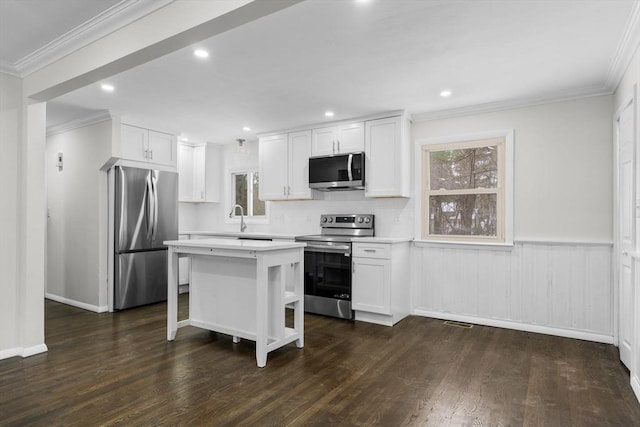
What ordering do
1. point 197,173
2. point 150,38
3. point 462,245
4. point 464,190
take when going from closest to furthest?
point 150,38, point 462,245, point 464,190, point 197,173

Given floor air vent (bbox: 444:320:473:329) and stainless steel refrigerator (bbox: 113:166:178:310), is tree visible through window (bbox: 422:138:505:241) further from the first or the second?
stainless steel refrigerator (bbox: 113:166:178:310)

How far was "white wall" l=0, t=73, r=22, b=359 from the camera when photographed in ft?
10.4

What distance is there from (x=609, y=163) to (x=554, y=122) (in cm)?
63

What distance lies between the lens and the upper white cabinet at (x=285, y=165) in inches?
204

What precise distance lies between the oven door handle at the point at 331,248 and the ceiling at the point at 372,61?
1572mm

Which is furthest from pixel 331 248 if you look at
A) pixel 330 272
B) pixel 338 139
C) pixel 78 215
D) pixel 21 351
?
pixel 78 215

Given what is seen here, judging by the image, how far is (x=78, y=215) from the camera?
4941mm

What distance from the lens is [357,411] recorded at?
2309 mm

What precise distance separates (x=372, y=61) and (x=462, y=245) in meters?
2.32

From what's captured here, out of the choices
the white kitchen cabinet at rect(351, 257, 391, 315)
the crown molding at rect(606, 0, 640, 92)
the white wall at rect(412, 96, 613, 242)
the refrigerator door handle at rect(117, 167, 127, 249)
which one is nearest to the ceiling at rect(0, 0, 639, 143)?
the crown molding at rect(606, 0, 640, 92)

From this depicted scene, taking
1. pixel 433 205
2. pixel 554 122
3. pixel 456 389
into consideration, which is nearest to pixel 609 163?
pixel 554 122

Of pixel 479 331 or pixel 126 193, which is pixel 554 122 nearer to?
pixel 479 331

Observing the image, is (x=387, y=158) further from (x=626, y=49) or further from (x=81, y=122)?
(x=81, y=122)

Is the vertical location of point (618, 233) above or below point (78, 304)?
above
